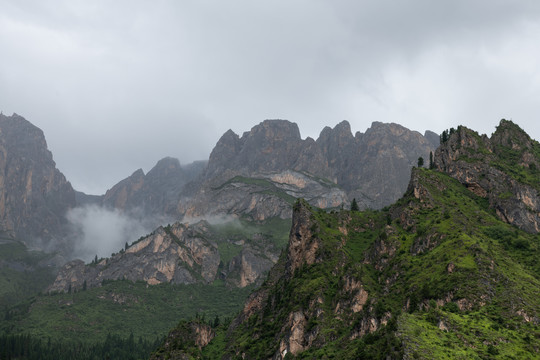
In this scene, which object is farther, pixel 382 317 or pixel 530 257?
pixel 530 257

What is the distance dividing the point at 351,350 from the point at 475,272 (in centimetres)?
4445

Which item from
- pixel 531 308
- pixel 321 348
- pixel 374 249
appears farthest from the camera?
pixel 374 249

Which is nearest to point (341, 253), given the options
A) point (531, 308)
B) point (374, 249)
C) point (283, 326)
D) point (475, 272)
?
point (374, 249)

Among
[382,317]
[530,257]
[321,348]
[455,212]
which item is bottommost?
[321,348]

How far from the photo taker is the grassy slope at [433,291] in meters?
104

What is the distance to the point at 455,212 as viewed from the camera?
7156 inches

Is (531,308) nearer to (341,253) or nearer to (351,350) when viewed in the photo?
(351,350)

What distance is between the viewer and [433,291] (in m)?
134

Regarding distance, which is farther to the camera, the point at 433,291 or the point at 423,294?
the point at 423,294

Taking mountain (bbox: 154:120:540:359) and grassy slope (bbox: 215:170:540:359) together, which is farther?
mountain (bbox: 154:120:540:359)

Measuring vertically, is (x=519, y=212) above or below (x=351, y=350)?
above

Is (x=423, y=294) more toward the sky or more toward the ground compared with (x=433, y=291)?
more toward the ground

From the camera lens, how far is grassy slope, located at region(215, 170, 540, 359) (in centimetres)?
10369

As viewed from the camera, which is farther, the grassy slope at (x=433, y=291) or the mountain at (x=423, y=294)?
the mountain at (x=423, y=294)
